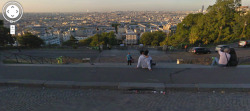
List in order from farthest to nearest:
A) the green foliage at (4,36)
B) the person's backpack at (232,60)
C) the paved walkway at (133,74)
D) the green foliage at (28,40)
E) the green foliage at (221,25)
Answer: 1. the green foliage at (28,40)
2. the green foliage at (4,36)
3. the green foliage at (221,25)
4. the person's backpack at (232,60)
5. the paved walkway at (133,74)

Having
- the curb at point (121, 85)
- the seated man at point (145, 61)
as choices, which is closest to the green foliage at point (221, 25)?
the seated man at point (145, 61)

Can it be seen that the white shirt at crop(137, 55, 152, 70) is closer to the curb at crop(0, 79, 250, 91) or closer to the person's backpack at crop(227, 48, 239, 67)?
the curb at crop(0, 79, 250, 91)

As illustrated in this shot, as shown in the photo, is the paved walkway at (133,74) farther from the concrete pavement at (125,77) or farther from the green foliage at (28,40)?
the green foliage at (28,40)

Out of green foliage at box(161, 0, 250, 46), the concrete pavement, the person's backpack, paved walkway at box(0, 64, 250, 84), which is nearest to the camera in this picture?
the concrete pavement

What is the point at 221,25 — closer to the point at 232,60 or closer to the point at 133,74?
the point at 232,60

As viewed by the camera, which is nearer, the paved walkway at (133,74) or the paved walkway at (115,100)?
the paved walkway at (115,100)

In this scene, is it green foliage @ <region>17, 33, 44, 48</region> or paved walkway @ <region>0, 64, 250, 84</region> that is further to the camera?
green foliage @ <region>17, 33, 44, 48</region>

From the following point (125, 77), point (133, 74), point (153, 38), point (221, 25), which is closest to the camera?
point (125, 77)

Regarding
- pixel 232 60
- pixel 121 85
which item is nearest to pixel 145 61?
pixel 121 85

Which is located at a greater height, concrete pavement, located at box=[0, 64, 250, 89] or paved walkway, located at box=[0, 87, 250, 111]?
concrete pavement, located at box=[0, 64, 250, 89]

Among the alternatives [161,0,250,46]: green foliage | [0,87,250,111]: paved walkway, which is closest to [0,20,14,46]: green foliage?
[0,87,250,111]: paved walkway

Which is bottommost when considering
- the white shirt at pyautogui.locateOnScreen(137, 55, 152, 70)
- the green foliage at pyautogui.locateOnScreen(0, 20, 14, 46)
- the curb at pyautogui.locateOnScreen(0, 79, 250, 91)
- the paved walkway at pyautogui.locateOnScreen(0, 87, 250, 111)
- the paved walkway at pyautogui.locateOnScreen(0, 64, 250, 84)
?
the paved walkway at pyautogui.locateOnScreen(0, 87, 250, 111)

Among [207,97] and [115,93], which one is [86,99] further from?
[207,97]

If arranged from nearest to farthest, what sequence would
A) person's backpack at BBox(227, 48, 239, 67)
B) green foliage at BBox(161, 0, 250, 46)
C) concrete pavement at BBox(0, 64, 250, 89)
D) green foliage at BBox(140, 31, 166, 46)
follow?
1. concrete pavement at BBox(0, 64, 250, 89)
2. person's backpack at BBox(227, 48, 239, 67)
3. green foliage at BBox(161, 0, 250, 46)
4. green foliage at BBox(140, 31, 166, 46)
